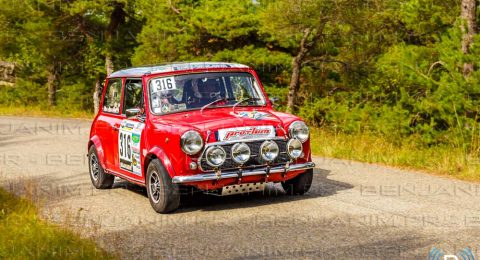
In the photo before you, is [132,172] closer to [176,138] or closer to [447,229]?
[176,138]

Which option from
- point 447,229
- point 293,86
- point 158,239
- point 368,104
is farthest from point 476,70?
point 293,86

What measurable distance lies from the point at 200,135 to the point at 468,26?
31.8 ft

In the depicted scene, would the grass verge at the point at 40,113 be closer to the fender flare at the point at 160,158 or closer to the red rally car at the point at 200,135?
the red rally car at the point at 200,135

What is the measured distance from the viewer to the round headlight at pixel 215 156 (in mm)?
8320

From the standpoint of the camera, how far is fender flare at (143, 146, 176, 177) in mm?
8391

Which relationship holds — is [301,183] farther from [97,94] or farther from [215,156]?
[97,94]

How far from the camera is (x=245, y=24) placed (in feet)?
85.7

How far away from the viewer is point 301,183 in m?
9.40

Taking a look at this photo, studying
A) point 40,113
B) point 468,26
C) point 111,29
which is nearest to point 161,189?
point 468,26

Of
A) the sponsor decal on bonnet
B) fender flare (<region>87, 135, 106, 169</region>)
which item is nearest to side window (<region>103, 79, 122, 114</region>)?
fender flare (<region>87, 135, 106, 169</region>)

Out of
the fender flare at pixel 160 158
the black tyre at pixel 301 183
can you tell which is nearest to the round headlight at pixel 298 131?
the black tyre at pixel 301 183

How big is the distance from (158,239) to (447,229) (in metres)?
2.93

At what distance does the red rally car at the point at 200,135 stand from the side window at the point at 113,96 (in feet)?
0.12

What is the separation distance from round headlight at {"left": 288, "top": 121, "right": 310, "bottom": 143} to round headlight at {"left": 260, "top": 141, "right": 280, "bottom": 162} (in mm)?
334
